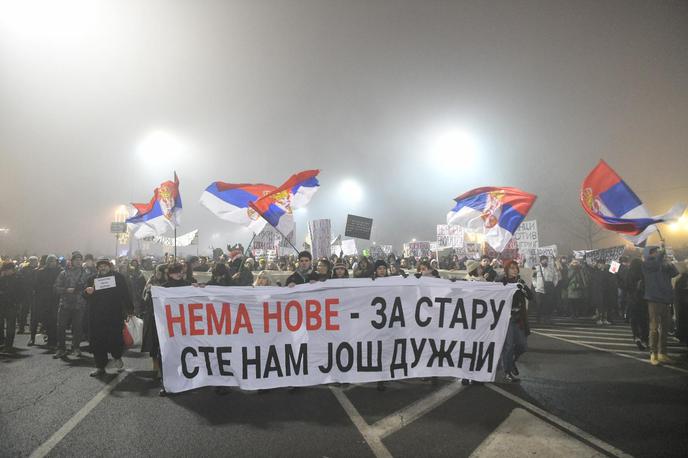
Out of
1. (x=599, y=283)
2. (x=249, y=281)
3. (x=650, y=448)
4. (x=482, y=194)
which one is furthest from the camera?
(x=599, y=283)

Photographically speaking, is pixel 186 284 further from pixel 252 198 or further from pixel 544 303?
pixel 544 303

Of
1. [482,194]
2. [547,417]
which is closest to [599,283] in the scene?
[482,194]

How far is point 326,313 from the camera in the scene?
549 cm

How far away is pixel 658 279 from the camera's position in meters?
6.98

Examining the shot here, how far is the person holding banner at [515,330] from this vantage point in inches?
236

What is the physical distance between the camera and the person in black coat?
6379 mm

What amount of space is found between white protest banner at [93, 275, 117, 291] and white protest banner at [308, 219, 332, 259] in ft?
32.9

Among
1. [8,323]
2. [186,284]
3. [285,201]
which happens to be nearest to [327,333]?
[186,284]

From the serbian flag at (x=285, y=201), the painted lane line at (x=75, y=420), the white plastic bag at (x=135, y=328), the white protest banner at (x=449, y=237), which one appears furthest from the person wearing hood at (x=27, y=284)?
the white protest banner at (x=449, y=237)

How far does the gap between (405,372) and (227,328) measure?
2721mm

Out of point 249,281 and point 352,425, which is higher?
point 249,281

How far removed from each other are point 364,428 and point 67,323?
7.35 meters

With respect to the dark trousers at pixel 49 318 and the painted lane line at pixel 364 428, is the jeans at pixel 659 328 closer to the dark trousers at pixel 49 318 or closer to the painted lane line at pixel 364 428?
the painted lane line at pixel 364 428

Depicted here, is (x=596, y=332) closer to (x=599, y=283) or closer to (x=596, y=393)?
(x=599, y=283)
